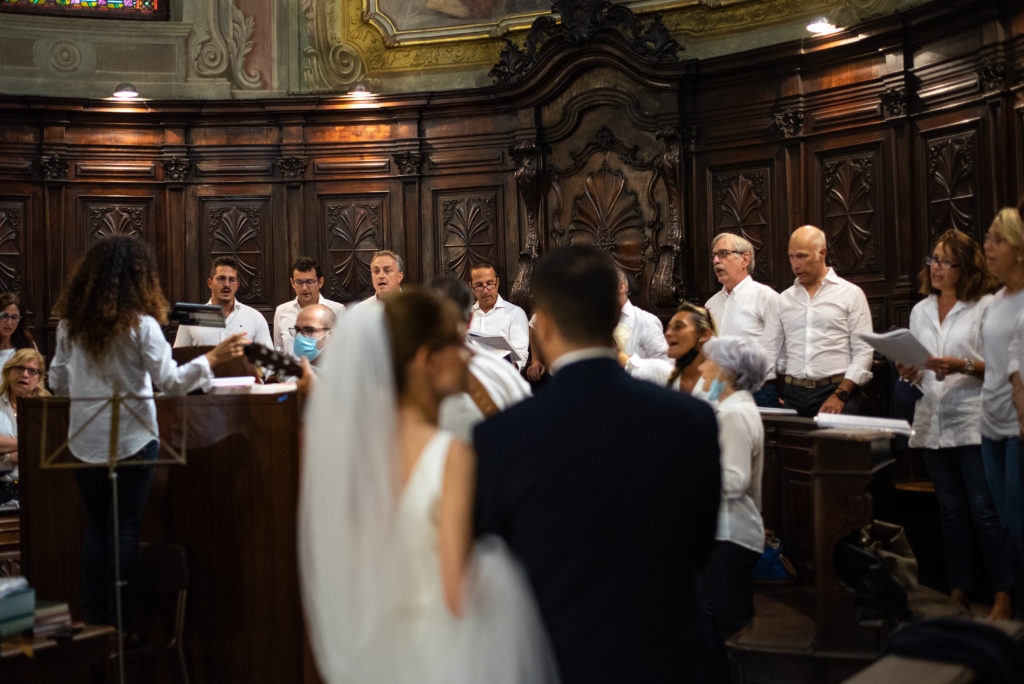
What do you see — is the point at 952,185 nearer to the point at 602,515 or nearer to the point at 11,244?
the point at 602,515

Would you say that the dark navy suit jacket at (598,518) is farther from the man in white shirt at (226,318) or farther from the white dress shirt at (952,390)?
the man in white shirt at (226,318)

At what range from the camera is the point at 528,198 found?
990cm

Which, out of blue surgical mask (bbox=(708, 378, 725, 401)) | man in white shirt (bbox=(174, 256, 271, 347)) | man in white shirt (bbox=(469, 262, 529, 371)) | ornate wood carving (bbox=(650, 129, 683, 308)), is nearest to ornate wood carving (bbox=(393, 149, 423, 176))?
man in white shirt (bbox=(469, 262, 529, 371))

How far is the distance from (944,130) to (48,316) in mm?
7648

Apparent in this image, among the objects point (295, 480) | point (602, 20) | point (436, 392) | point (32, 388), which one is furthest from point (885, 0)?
point (436, 392)

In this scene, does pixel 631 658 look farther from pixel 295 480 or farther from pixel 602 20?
pixel 602 20

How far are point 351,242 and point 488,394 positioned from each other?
7.03m

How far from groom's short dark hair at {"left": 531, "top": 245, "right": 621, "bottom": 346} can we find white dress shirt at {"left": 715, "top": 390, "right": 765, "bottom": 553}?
1.98 m

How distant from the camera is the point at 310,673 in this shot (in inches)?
191

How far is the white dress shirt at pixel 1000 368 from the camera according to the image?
5.18 metres

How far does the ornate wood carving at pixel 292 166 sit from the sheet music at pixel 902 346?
6331mm

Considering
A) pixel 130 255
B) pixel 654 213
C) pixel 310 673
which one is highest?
pixel 654 213

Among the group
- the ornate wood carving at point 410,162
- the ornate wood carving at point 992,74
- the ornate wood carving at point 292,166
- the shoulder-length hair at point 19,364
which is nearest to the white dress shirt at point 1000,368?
the ornate wood carving at point 992,74

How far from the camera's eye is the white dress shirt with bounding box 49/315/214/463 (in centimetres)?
477
